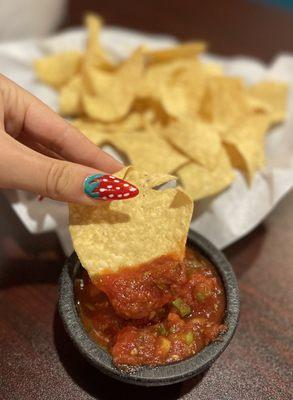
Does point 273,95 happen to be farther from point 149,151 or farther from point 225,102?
point 149,151

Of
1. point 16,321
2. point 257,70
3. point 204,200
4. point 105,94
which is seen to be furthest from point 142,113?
point 16,321

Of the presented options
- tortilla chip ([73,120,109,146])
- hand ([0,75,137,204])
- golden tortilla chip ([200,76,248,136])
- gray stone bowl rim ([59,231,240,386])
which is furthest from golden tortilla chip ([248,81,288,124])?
gray stone bowl rim ([59,231,240,386])

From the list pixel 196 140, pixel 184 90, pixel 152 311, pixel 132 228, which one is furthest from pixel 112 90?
pixel 152 311

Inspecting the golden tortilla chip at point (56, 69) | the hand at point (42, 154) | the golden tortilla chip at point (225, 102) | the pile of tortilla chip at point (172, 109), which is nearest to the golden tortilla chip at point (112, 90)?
the pile of tortilla chip at point (172, 109)

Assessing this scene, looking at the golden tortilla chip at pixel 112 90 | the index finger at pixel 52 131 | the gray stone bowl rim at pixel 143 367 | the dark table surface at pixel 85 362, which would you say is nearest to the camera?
the gray stone bowl rim at pixel 143 367

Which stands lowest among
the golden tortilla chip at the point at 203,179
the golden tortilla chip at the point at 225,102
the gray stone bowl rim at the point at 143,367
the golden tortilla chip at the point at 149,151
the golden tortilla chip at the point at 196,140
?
the gray stone bowl rim at the point at 143,367

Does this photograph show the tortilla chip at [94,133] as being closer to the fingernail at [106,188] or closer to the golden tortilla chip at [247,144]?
the golden tortilla chip at [247,144]
